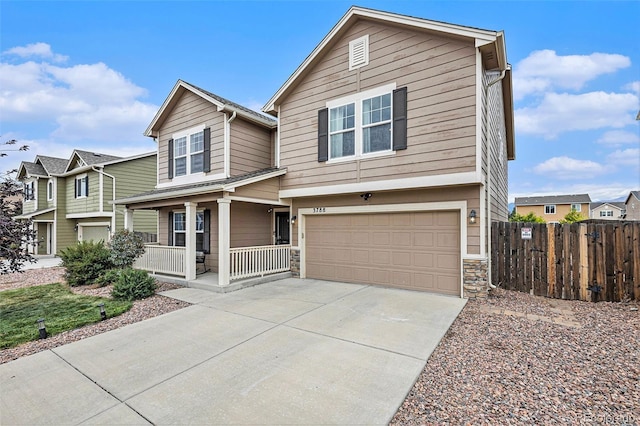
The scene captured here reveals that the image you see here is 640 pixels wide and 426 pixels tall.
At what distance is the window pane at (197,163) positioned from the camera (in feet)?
34.5

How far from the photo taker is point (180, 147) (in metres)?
11.3

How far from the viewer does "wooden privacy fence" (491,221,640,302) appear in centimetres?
634

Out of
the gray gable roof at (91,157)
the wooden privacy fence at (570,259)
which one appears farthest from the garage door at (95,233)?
the wooden privacy fence at (570,259)

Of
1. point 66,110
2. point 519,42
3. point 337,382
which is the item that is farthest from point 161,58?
point 337,382

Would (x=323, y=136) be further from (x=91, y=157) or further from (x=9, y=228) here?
(x=91, y=157)

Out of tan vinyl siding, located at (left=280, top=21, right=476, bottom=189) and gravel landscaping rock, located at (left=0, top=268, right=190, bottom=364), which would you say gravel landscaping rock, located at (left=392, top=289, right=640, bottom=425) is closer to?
tan vinyl siding, located at (left=280, top=21, right=476, bottom=189)

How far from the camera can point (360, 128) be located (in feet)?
26.2

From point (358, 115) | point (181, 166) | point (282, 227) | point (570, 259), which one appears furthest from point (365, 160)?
point (181, 166)

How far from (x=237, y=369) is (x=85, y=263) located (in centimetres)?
858

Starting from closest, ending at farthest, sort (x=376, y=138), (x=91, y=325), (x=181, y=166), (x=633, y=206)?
(x=91, y=325) → (x=376, y=138) → (x=181, y=166) → (x=633, y=206)

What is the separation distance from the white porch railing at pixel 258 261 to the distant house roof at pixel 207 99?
450 centimetres

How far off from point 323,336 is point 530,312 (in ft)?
14.0

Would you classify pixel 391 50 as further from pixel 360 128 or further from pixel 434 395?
pixel 434 395

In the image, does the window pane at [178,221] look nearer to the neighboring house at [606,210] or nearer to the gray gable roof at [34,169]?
the gray gable roof at [34,169]
